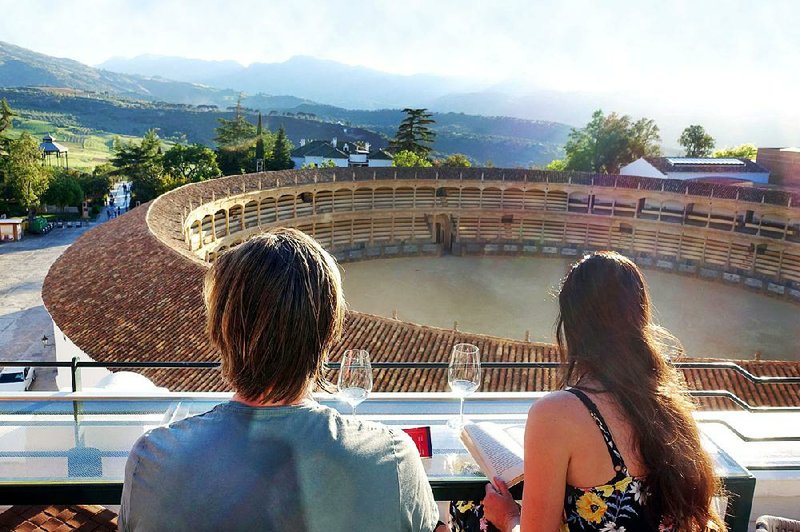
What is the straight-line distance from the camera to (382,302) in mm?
30797

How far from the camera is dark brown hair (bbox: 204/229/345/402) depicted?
1.77m

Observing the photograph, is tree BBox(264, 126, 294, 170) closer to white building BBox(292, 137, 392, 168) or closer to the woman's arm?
white building BBox(292, 137, 392, 168)

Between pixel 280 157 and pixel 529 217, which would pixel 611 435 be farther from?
pixel 280 157

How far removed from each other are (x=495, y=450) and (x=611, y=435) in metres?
0.57

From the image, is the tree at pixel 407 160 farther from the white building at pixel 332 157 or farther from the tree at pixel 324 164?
the tree at pixel 324 164

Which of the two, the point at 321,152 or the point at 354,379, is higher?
the point at 354,379

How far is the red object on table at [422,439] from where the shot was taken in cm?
306

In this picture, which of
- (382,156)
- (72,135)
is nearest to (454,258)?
(382,156)

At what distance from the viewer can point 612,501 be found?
2.41m

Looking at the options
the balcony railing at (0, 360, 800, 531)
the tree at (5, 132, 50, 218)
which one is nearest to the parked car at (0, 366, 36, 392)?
the balcony railing at (0, 360, 800, 531)

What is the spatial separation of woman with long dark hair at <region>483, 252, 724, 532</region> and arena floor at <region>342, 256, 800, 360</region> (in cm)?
2284

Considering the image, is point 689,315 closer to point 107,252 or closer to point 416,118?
point 107,252

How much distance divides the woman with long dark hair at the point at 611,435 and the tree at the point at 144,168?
2072 inches

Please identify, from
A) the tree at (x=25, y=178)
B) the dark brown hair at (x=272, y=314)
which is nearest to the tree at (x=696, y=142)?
the tree at (x=25, y=178)
